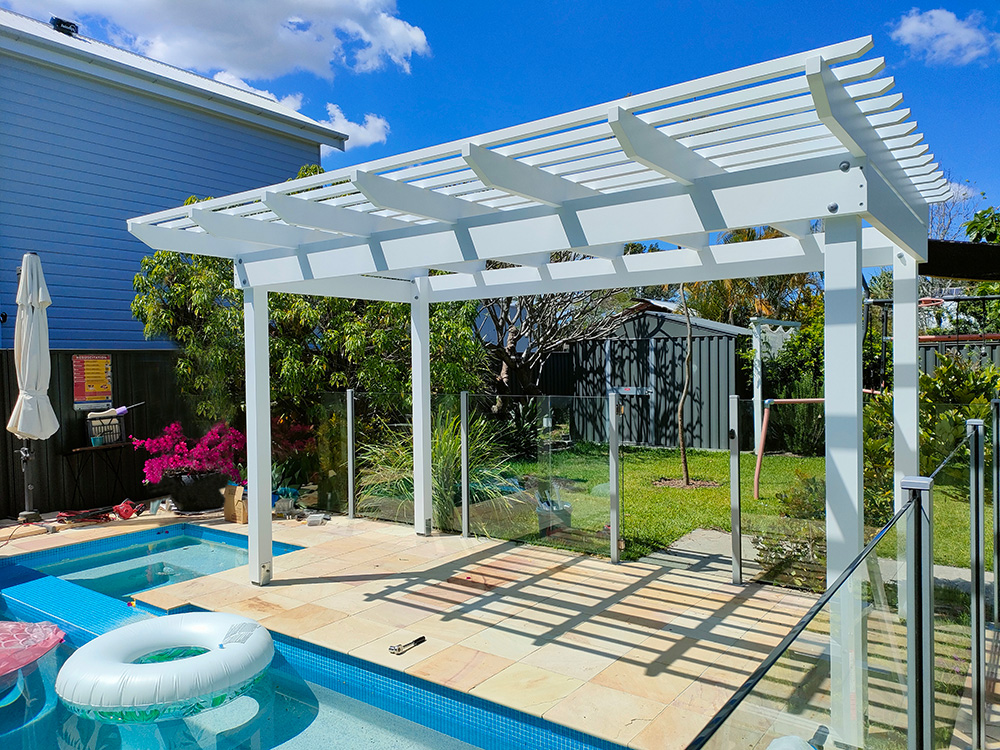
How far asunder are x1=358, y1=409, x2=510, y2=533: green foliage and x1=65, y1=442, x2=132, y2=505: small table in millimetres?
3312

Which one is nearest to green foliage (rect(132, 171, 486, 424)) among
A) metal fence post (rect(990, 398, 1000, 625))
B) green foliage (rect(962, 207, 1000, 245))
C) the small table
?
the small table

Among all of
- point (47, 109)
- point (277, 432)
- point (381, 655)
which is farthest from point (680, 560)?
point (47, 109)

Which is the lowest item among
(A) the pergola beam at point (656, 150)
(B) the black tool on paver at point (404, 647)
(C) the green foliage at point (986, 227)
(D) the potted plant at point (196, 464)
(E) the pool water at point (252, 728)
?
(E) the pool water at point (252, 728)

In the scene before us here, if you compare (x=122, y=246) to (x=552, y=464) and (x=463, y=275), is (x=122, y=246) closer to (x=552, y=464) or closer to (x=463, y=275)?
(x=463, y=275)

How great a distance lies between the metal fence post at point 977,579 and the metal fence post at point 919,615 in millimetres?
1052

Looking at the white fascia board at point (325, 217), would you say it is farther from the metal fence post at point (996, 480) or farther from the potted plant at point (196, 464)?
the potted plant at point (196, 464)

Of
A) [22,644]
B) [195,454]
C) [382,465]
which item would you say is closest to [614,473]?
[382,465]

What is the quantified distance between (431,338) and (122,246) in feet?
17.9

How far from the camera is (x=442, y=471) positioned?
6891 mm

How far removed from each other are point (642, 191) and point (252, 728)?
11.1 feet

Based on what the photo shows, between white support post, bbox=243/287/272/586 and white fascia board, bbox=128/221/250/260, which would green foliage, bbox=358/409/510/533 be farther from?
white fascia board, bbox=128/221/250/260

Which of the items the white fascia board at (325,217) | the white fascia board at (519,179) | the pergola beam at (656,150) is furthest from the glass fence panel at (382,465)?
the pergola beam at (656,150)

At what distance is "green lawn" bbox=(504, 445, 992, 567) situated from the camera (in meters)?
3.38

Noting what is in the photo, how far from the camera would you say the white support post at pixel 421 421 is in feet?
22.4
